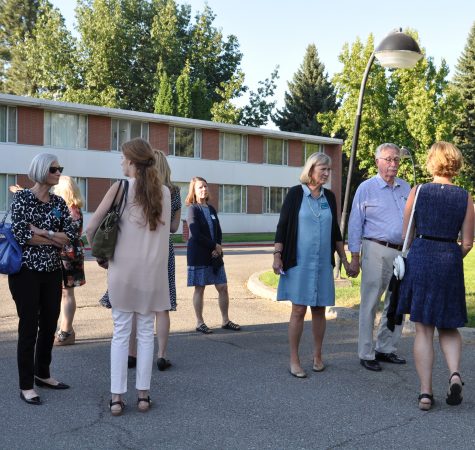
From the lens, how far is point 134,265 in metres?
4.68

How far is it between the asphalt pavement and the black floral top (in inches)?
40.2

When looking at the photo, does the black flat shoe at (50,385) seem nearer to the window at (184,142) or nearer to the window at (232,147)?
the window at (184,142)

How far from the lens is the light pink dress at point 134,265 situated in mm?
4668

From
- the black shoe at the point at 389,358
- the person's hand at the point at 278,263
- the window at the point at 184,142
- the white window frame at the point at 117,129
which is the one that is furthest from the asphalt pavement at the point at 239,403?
the window at the point at 184,142

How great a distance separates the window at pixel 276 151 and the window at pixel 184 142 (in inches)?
198

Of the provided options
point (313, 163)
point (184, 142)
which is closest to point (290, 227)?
point (313, 163)

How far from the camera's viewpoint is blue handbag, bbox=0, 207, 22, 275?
4.82m

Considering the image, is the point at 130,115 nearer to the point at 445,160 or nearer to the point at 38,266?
the point at 38,266

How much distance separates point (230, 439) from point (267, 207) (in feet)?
119

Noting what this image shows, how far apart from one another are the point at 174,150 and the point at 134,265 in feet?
103

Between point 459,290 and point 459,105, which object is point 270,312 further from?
point 459,105

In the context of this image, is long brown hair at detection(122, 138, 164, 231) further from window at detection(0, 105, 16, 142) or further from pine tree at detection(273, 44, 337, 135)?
pine tree at detection(273, 44, 337, 135)

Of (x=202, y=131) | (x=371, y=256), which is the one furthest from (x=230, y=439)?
(x=202, y=131)

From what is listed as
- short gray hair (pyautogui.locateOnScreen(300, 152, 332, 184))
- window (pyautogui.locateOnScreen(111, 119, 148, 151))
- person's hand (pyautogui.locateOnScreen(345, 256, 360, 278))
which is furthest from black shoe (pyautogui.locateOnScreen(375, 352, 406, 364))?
window (pyautogui.locateOnScreen(111, 119, 148, 151))
